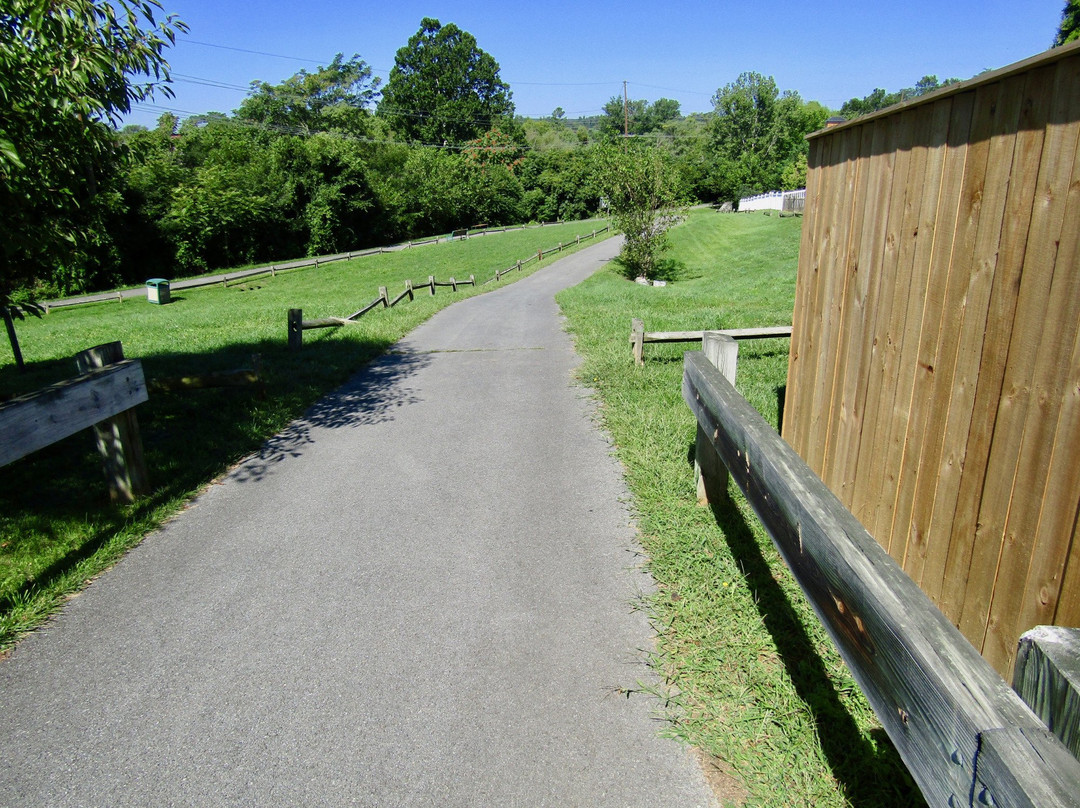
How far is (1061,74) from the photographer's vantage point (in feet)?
7.64

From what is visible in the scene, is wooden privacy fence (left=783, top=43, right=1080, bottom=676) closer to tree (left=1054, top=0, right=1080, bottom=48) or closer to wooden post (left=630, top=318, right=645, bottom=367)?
wooden post (left=630, top=318, right=645, bottom=367)

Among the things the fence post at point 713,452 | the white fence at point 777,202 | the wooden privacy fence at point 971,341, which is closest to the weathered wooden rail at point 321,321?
the fence post at point 713,452

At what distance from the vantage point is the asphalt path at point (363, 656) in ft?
9.32

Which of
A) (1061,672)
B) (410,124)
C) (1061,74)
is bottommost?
(1061,672)

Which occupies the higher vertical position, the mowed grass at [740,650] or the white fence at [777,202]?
the white fence at [777,202]

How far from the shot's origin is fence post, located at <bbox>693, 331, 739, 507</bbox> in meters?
4.82

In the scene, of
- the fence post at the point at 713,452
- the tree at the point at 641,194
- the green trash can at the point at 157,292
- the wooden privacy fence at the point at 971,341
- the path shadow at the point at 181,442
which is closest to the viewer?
the wooden privacy fence at the point at 971,341

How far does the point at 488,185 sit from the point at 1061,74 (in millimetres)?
69327

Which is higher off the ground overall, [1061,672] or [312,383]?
[1061,672]

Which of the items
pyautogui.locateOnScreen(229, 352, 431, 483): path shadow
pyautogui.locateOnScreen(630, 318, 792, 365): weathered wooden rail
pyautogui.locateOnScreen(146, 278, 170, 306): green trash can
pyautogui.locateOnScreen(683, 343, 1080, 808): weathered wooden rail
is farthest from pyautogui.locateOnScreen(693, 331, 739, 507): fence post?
pyautogui.locateOnScreen(146, 278, 170, 306): green trash can

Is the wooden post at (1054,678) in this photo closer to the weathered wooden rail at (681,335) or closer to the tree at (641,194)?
the weathered wooden rail at (681,335)

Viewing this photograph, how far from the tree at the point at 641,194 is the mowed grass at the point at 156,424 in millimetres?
7530

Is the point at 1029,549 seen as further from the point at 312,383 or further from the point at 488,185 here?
the point at 488,185

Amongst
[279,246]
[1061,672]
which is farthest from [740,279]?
[279,246]
